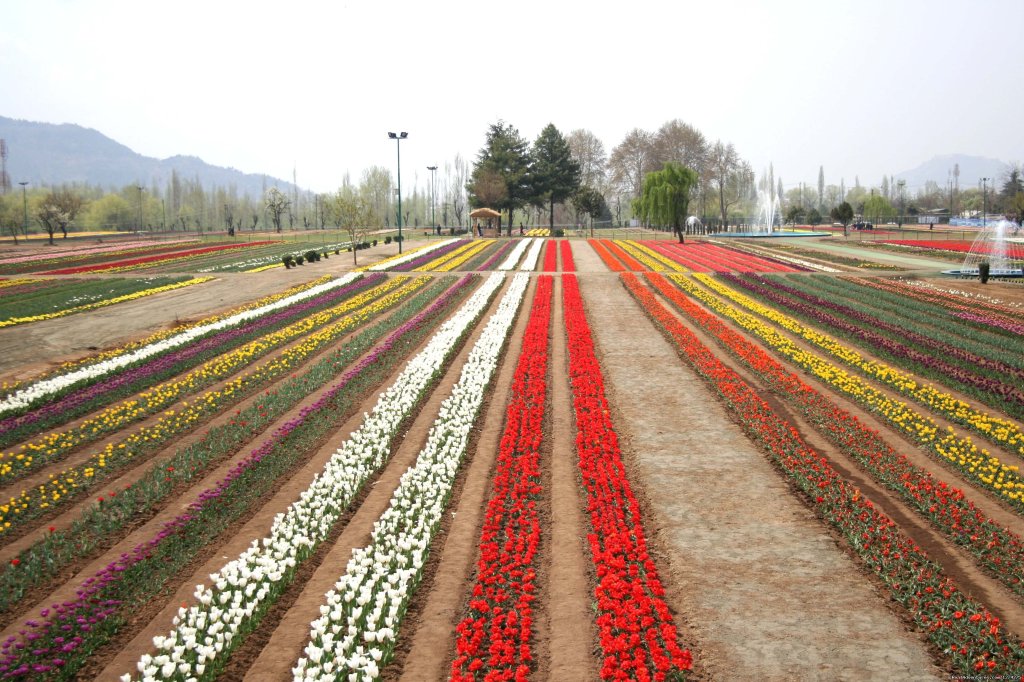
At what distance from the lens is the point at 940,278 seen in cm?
3828

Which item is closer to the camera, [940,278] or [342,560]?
[342,560]

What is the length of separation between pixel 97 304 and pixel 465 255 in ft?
95.0

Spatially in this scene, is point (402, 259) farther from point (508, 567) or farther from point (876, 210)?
point (876, 210)

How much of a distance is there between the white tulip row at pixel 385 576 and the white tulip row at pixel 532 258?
31.9 metres

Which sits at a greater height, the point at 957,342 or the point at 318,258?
the point at 318,258

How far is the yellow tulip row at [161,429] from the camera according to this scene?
10703 millimetres

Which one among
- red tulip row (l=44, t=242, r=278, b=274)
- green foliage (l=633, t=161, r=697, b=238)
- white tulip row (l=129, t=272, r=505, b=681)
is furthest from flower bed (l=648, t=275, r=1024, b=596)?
green foliage (l=633, t=161, r=697, b=238)

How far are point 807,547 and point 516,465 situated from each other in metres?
4.96

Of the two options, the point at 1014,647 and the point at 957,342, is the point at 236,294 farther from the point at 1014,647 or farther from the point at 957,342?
the point at 1014,647

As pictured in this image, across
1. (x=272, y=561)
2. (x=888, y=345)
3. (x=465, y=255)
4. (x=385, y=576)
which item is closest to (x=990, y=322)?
(x=888, y=345)

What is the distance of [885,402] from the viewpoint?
15461 millimetres

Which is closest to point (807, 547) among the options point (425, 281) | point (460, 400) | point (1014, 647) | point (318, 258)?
point (1014, 647)

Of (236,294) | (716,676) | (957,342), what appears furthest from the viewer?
(236,294)

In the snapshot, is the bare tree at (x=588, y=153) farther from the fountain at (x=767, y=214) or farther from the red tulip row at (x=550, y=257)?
the red tulip row at (x=550, y=257)
